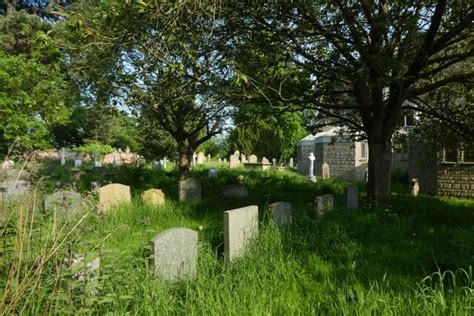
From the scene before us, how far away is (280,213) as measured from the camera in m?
6.20

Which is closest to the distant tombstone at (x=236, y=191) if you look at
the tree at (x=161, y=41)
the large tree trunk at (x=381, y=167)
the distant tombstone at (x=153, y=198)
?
the distant tombstone at (x=153, y=198)

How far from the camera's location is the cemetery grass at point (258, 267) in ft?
9.54

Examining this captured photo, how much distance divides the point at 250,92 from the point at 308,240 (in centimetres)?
347

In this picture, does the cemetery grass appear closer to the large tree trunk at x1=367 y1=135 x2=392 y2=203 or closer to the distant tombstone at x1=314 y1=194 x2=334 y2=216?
the distant tombstone at x1=314 y1=194 x2=334 y2=216

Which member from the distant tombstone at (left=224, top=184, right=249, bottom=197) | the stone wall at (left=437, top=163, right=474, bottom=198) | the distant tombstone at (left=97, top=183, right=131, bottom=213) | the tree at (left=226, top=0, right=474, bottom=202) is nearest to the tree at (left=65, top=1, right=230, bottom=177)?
the tree at (left=226, top=0, right=474, bottom=202)

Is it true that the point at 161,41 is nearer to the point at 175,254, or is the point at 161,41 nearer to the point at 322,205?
the point at 175,254

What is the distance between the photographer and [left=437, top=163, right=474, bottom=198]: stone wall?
1686cm

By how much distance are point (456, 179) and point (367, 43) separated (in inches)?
455

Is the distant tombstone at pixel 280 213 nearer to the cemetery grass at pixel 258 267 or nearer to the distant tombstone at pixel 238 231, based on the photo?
the cemetery grass at pixel 258 267

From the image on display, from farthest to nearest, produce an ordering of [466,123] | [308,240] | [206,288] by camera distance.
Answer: [466,123] → [308,240] → [206,288]

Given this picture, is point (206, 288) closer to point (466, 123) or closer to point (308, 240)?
point (308, 240)

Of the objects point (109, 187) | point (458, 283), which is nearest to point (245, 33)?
point (109, 187)

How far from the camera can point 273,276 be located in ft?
13.7

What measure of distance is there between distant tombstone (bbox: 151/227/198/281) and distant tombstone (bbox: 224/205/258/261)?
0.53 m
